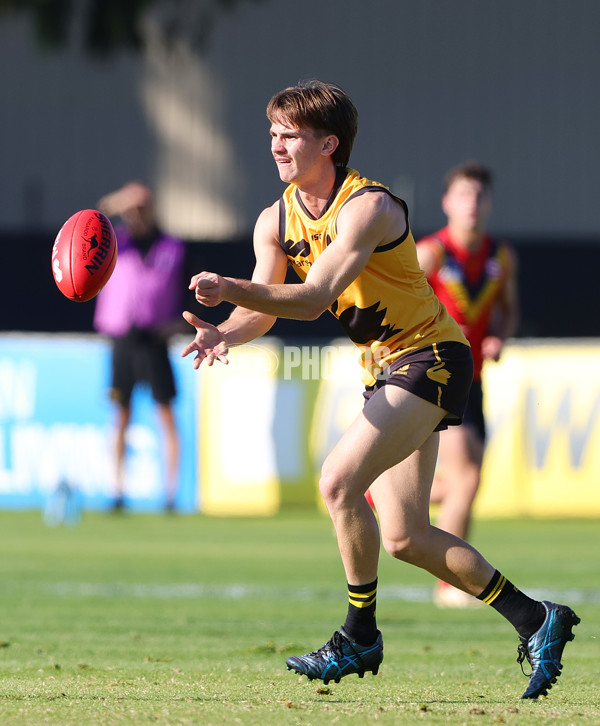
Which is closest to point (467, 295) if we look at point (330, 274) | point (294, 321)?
point (330, 274)

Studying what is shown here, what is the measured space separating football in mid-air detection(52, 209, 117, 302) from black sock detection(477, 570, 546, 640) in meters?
1.83

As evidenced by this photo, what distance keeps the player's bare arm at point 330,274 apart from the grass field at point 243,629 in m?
1.30

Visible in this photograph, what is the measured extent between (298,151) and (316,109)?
0.16m

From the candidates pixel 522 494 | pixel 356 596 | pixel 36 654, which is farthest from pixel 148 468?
pixel 356 596

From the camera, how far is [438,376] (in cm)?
538

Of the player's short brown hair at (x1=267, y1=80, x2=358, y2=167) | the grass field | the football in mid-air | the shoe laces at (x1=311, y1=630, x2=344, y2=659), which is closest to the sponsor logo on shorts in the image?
the player's short brown hair at (x1=267, y1=80, x2=358, y2=167)

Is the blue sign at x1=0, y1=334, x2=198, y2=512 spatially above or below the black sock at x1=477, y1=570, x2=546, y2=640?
below

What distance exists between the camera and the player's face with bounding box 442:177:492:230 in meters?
8.12

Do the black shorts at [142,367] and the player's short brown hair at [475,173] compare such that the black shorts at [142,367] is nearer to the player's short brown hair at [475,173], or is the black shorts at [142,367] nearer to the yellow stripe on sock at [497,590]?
the player's short brown hair at [475,173]

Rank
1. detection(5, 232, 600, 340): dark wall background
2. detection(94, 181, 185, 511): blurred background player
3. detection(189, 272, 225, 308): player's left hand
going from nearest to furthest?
detection(189, 272, 225, 308): player's left hand, detection(94, 181, 185, 511): blurred background player, detection(5, 232, 600, 340): dark wall background

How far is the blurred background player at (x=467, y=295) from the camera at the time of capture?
8133 mm

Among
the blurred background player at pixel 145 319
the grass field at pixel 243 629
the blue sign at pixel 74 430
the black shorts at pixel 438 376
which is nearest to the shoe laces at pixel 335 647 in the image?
the grass field at pixel 243 629

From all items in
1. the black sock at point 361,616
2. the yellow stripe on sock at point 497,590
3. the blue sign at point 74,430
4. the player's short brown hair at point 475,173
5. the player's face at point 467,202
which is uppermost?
the player's short brown hair at point 475,173

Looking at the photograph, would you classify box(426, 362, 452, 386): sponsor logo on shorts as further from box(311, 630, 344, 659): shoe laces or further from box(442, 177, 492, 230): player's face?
box(442, 177, 492, 230): player's face
